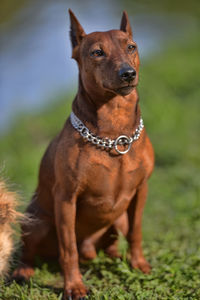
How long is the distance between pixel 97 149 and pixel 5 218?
0.73 meters

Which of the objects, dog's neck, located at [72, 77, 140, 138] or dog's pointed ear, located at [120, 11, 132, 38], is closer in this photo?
dog's neck, located at [72, 77, 140, 138]

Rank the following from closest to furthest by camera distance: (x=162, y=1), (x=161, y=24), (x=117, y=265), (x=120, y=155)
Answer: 1. (x=120, y=155)
2. (x=117, y=265)
3. (x=161, y=24)
4. (x=162, y=1)

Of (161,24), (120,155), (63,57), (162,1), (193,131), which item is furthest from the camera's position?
(162,1)

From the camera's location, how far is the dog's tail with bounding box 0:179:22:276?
2.86 meters

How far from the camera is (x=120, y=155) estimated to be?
9.27 feet

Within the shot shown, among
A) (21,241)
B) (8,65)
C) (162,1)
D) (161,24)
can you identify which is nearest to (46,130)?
(21,241)

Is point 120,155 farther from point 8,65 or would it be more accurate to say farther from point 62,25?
point 62,25

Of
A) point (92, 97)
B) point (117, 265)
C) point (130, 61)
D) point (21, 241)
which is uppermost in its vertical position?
point (130, 61)

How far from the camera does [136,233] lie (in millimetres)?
3242

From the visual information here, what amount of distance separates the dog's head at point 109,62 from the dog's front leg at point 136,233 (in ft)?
2.92

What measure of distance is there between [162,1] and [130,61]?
17.9 metres

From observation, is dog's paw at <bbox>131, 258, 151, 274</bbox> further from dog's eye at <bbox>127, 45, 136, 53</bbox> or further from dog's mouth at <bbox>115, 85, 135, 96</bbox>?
dog's eye at <bbox>127, 45, 136, 53</bbox>

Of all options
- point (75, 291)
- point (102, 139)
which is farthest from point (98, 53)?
point (75, 291)

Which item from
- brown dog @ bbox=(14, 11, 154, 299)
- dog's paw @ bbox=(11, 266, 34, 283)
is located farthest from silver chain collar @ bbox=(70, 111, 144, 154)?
dog's paw @ bbox=(11, 266, 34, 283)
